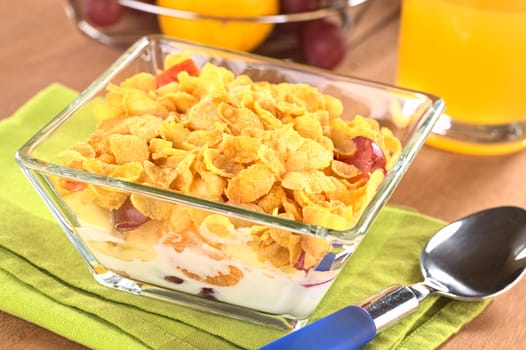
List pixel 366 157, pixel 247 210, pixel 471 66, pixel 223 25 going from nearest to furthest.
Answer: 1. pixel 247 210
2. pixel 366 157
3. pixel 471 66
4. pixel 223 25

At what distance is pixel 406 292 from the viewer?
74 cm

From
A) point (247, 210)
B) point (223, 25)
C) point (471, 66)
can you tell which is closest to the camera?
point (247, 210)

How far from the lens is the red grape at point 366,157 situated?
2.47 feet

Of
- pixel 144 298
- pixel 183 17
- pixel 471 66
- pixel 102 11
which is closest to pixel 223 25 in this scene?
pixel 183 17

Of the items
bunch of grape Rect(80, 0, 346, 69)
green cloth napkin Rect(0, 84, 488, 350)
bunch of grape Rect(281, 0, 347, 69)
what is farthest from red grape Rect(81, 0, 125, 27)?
green cloth napkin Rect(0, 84, 488, 350)

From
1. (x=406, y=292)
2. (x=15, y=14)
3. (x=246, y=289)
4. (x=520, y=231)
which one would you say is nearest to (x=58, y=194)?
(x=246, y=289)

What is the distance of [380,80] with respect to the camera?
117cm

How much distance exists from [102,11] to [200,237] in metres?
0.59

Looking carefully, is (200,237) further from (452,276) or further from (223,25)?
(223,25)

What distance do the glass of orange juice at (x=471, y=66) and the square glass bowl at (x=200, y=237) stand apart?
162 mm

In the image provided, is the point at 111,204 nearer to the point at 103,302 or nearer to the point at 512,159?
the point at 103,302

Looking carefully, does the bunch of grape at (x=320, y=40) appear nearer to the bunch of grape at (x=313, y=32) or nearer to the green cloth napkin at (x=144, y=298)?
the bunch of grape at (x=313, y=32)

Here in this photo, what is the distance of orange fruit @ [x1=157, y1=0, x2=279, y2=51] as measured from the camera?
3.49 ft

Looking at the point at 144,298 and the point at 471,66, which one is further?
the point at 471,66
